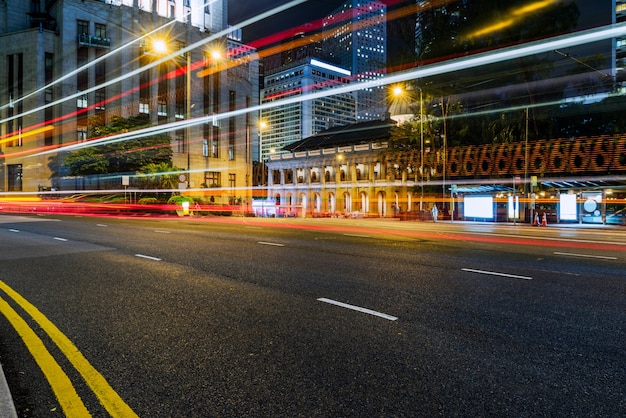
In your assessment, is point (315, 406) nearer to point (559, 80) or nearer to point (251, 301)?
point (251, 301)

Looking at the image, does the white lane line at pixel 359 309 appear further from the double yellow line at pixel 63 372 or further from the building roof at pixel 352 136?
the building roof at pixel 352 136


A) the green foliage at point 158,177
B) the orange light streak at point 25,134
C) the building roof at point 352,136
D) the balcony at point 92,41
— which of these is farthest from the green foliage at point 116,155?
the building roof at point 352,136

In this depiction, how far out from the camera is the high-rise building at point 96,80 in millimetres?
62125

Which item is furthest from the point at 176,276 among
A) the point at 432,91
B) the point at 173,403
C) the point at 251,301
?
the point at 432,91

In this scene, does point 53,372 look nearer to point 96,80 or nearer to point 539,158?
point 539,158

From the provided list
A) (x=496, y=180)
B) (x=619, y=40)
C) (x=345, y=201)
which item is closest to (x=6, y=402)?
(x=496, y=180)

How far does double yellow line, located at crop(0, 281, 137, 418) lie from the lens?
3301mm

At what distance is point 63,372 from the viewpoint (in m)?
3.97

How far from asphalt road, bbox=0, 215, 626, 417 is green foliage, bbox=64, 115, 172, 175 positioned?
154 ft

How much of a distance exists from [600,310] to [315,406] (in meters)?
4.72

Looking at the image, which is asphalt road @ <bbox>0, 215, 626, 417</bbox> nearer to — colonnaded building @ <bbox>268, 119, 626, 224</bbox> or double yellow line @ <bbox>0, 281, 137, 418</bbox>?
double yellow line @ <bbox>0, 281, 137, 418</bbox>

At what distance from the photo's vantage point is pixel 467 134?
38.9 meters

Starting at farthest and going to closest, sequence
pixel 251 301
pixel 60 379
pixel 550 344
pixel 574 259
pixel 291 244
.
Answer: pixel 291 244
pixel 574 259
pixel 251 301
pixel 550 344
pixel 60 379

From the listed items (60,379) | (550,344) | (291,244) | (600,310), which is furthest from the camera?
(291,244)
